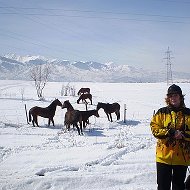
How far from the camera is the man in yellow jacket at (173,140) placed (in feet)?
15.4

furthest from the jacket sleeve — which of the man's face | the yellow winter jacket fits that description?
the man's face

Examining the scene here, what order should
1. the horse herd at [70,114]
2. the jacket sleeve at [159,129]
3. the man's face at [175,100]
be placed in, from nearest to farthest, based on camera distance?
the jacket sleeve at [159,129] < the man's face at [175,100] < the horse herd at [70,114]

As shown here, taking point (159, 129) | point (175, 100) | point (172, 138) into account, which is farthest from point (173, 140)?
point (175, 100)

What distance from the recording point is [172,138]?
4.70m

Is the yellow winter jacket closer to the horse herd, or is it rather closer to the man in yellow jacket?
the man in yellow jacket

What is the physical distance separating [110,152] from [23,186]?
3473 mm

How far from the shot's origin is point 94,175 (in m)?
6.91

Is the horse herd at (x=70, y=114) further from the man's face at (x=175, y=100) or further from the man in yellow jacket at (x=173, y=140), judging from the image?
the man's face at (x=175, y=100)

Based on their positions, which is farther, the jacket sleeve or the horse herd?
the horse herd

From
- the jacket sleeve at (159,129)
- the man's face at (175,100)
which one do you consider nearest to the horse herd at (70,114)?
the jacket sleeve at (159,129)

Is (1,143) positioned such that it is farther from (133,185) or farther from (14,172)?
(133,185)

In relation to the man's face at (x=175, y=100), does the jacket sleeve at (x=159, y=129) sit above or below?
below

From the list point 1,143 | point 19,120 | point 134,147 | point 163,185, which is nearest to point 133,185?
point 163,185

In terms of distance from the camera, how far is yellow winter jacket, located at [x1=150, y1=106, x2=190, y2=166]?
4703 millimetres
